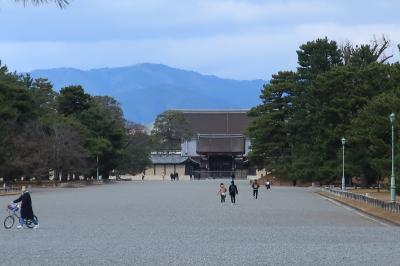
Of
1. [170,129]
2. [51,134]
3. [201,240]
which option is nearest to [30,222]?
[201,240]

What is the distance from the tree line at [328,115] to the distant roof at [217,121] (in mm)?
65925

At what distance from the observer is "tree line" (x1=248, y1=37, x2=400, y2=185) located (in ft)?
148

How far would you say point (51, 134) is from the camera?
232ft

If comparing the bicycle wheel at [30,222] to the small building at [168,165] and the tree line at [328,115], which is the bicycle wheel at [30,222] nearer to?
the tree line at [328,115]

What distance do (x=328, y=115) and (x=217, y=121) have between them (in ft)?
290

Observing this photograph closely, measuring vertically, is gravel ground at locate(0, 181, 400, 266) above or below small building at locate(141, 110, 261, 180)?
below

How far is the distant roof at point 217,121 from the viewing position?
144 metres

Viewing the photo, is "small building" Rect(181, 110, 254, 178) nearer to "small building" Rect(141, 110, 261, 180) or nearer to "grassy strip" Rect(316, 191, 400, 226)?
"small building" Rect(141, 110, 261, 180)

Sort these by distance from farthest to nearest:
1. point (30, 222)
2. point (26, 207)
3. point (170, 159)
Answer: point (170, 159) → point (30, 222) → point (26, 207)

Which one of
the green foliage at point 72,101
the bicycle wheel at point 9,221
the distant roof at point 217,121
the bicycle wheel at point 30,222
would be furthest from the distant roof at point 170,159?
the bicycle wheel at point 30,222

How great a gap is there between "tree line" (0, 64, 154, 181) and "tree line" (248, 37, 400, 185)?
18.1m

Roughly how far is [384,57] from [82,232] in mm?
58609

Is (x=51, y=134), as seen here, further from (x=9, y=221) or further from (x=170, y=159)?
(x=170, y=159)

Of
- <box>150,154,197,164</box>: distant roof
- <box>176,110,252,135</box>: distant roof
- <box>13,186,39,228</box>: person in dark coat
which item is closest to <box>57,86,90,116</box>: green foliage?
<box>150,154,197,164</box>: distant roof
